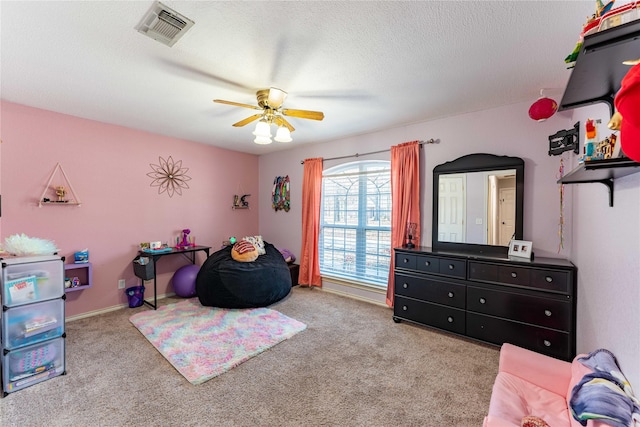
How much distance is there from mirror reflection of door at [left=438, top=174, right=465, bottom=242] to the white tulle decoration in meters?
3.89

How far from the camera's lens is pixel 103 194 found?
351 cm

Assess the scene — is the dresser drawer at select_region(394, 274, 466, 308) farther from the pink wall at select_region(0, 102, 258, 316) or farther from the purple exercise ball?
the pink wall at select_region(0, 102, 258, 316)

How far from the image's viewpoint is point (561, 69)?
2.13 m

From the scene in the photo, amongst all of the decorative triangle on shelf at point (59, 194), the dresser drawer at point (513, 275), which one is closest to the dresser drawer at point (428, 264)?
the dresser drawer at point (513, 275)

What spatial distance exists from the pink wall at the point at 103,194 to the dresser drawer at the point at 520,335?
404 centimetres

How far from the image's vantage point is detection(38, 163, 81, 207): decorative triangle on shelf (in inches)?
121

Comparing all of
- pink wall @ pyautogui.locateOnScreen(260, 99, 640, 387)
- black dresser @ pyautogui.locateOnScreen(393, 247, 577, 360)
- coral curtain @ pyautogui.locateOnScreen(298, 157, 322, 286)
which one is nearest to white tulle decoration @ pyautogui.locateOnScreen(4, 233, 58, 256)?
coral curtain @ pyautogui.locateOnScreen(298, 157, 322, 286)

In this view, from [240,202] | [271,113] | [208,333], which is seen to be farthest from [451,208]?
[240,202]

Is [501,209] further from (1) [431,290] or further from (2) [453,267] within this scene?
(1) [431,290]

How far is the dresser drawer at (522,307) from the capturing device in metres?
2.28

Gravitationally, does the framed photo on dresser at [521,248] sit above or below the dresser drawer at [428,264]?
above

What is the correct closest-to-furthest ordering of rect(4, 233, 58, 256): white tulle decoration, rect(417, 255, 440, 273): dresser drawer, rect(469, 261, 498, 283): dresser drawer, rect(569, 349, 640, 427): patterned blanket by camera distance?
rect(569, 349, 640, 427): patterned blanket, rect(4, 233, 58, 256): white tulle decoration, rect(469, 261, 498, 283): dresser drawer, rect(417, 255, 440, 273): dresser drawer

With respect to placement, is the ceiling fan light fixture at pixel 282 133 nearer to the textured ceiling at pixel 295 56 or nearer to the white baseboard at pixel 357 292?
the textured ceiling at pixel 295 56

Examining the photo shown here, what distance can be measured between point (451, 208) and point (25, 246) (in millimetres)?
4076
